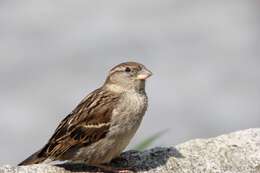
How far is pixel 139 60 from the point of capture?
1160cm

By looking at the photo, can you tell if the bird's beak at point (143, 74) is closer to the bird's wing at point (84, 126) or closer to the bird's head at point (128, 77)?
the bird's head at point (128, 77)

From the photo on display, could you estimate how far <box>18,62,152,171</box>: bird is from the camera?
6527mm

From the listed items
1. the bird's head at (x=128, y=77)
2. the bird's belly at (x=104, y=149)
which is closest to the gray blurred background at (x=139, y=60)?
the bird's head at (x=128, y=77)

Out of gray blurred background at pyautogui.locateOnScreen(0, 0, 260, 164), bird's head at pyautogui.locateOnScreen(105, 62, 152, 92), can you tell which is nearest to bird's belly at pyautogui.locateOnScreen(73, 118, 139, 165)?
bird's head at pyautogui.locateOnScreen(105, 62, 152, 92)

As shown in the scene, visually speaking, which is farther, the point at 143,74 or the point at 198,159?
the point at 143,74

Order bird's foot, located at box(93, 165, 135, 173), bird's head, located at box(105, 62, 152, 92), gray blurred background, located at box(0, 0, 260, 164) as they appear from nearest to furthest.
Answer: bird's foot, located at box(93, 165, 135, 173)
bird's head, located at box(105, 62, 152, 92)
gray blurred background, located at box(0, 0, 260, 164)

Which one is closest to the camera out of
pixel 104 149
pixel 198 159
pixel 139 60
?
pixel 104 149

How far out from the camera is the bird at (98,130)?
6527 mm

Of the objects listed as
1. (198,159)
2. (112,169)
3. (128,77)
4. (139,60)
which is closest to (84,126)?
(112,169)

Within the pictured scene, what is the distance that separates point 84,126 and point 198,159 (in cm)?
63

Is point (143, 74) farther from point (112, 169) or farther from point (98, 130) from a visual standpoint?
point (112, 169)

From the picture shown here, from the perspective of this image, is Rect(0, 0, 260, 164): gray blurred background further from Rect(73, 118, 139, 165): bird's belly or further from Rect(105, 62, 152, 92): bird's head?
Rect(73, 118, 139, 165): bird's belly

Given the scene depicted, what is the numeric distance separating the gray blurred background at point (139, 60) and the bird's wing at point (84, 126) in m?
3.18

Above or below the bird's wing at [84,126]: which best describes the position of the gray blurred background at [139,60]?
below
